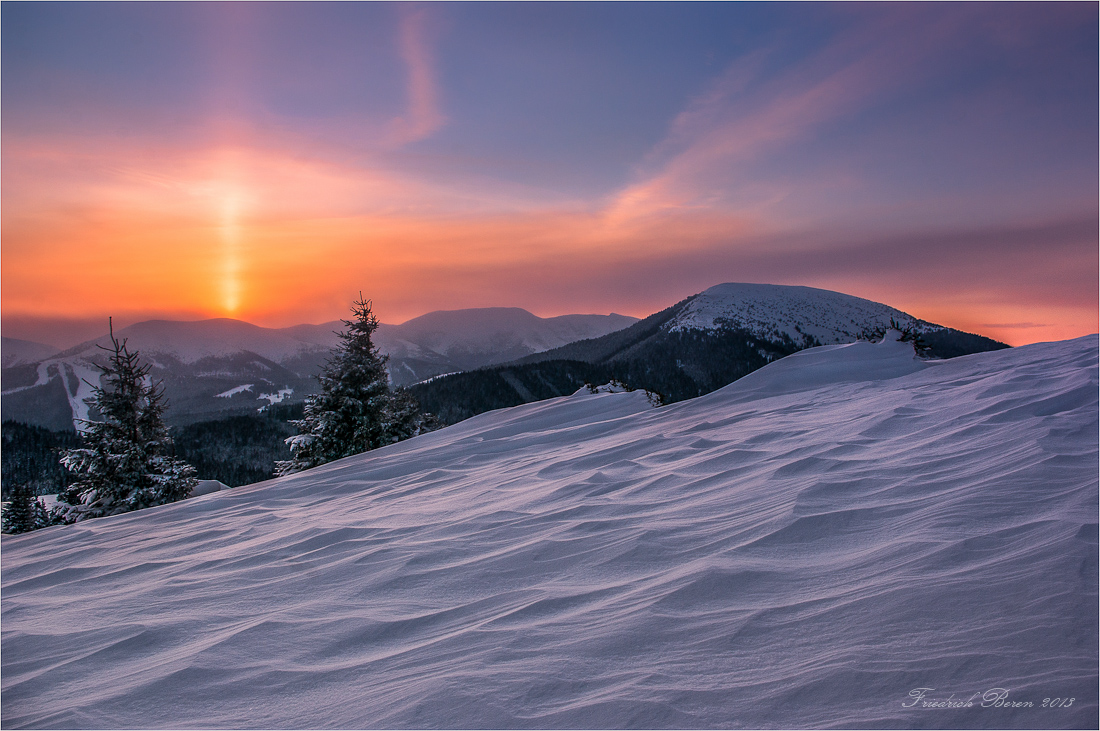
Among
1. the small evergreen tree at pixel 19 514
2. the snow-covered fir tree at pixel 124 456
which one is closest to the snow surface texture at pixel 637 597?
the snow-covered fir tree at pixel 124 456

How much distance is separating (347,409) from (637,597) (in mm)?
17375

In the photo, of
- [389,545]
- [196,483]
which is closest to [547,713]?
[389,545]

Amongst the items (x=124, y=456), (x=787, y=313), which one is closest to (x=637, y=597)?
(x=124, y=456)

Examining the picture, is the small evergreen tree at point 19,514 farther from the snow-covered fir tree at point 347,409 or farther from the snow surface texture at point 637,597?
the snow surface texture at point 637,597

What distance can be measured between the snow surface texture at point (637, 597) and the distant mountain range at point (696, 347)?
90.8m

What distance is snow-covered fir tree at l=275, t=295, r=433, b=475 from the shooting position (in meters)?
18.3

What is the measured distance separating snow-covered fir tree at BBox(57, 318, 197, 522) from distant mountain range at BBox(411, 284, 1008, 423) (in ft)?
257

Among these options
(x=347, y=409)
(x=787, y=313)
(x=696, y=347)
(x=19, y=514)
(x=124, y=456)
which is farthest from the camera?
(x=787, y=313)

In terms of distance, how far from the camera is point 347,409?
1847 cm

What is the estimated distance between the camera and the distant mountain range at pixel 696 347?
112 metres

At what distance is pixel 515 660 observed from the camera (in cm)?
223

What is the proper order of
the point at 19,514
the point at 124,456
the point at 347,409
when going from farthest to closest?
the point at 19,514 < the point at 347,409 < the point at 124,456

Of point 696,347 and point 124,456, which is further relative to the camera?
point 696,347

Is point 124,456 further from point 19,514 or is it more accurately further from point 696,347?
point 696,347
